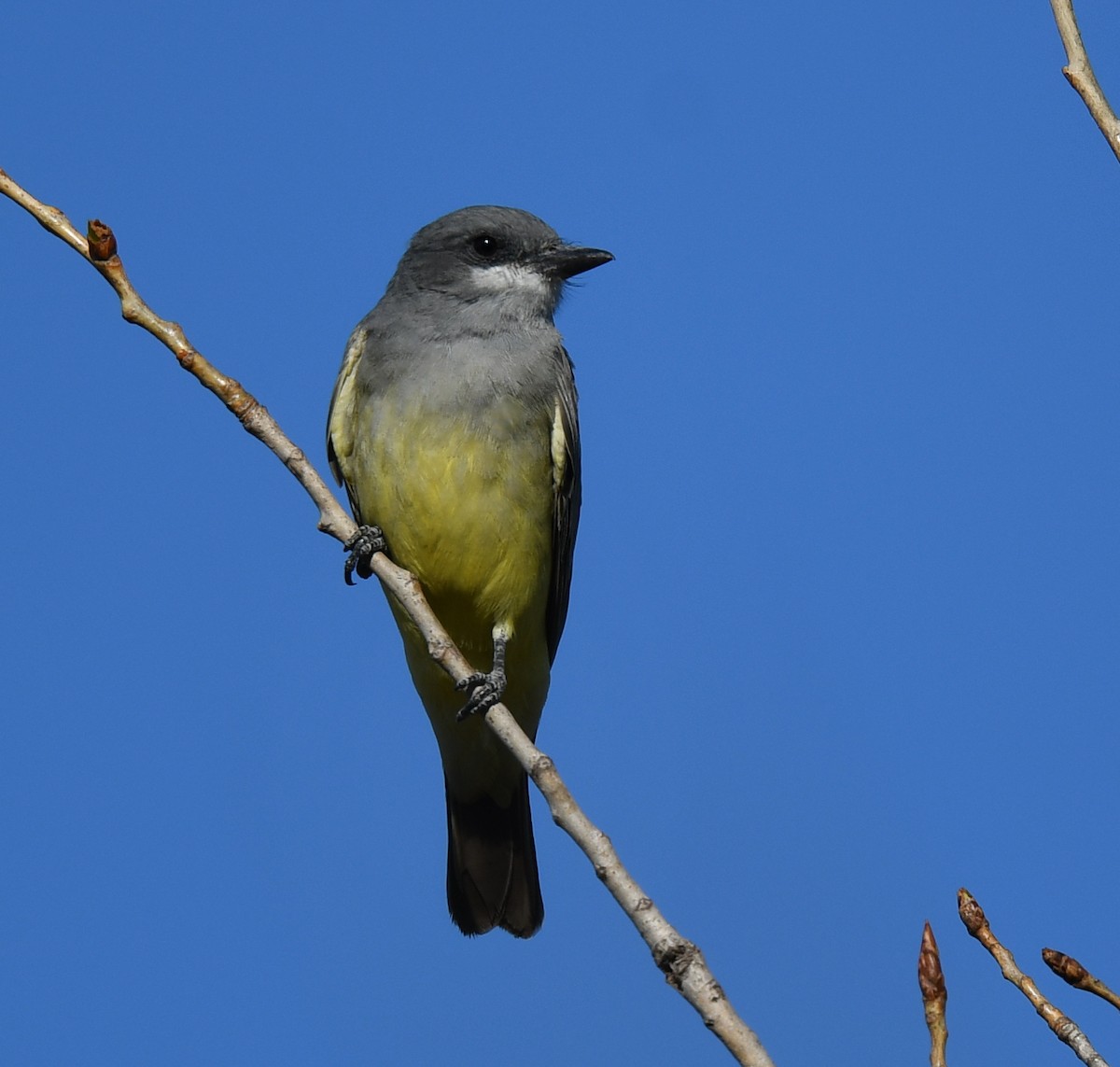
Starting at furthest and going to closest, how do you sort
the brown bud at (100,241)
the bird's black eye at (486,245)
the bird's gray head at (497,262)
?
the bird's black eye at (486,245), the bird's gray head at (497,262), the brown bud at (100,241)

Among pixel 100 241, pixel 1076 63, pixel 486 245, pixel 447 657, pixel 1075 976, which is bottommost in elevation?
pixel 1075 976

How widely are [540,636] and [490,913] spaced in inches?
56.5

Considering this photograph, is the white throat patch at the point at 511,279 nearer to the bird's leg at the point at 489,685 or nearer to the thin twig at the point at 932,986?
the bird's leg at the point at 489,685

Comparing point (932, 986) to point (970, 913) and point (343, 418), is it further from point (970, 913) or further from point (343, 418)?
point (343, 418)

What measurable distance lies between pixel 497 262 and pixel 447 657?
297cm

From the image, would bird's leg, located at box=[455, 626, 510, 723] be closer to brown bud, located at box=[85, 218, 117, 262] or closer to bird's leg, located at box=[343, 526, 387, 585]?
bird's leg, located at box=[343, 526, 387, 585]

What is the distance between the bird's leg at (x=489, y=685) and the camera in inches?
235

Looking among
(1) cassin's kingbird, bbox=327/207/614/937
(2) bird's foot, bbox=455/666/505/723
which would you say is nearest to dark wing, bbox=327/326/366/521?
(1) cassin's kingbird, bbox=327/207/614/937

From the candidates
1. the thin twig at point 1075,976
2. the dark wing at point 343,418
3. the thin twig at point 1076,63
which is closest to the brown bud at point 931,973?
the thin twig at point 1075,976

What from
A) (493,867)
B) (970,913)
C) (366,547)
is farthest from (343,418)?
(970,913)

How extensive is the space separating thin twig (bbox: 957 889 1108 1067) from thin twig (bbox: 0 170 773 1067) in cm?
66

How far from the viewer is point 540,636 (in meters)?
7.27

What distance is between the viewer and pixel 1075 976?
340 cm

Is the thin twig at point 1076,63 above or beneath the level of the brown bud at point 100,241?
beneath
